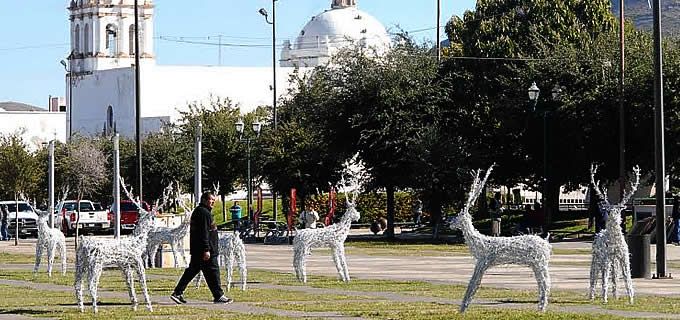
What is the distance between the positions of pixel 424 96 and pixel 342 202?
19.5 metres

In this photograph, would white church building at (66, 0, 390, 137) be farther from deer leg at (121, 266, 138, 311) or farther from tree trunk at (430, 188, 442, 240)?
deer leg at (121, 266, 138, 311)

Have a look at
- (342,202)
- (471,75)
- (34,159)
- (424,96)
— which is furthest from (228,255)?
(34,159)

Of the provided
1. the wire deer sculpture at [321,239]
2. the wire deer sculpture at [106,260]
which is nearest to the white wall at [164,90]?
the wire deer sculpture at [321,239]

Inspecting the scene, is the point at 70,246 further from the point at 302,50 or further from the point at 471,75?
the point at 302,50

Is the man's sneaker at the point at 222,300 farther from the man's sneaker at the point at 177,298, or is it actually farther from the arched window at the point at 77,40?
the arched window at the point at 77,40

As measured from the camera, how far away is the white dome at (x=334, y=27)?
137125 mm

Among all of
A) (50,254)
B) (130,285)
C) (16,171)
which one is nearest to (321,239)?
(50,254)

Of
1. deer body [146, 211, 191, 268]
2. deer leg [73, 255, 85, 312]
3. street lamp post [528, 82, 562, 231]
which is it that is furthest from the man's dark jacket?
street lamp post [528, 82, 562, 231]

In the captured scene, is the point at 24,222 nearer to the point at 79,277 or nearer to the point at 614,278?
the point at 79,277

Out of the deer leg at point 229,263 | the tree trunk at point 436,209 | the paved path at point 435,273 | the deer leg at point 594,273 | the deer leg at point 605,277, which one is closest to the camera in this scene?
the paved path at point 435,273

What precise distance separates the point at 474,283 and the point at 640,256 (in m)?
9.53

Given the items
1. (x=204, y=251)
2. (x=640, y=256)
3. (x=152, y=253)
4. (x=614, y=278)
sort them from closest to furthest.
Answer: (x=204, y=251), (x=614, y=278), (x=640, y=256), (x=152, y=253)

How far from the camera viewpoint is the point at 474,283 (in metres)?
20.7

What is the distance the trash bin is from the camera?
29172mm
